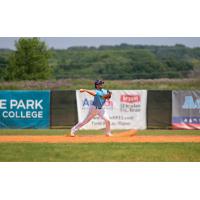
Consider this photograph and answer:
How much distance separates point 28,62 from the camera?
153ft

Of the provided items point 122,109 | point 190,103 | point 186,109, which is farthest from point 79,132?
point 190,103

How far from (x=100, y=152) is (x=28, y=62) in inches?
1241

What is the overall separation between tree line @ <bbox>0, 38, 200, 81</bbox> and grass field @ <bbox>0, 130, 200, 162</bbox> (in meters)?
26.5

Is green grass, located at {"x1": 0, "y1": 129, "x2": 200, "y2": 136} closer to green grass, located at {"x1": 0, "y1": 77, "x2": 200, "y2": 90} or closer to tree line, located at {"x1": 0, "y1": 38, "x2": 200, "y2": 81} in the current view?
green grass, located at {"x1": 0, "y1": 77, "x2": 200, "y2": 90}

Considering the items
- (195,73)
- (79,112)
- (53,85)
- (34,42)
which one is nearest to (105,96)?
(79,112)

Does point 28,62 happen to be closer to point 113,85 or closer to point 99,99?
point 113,85

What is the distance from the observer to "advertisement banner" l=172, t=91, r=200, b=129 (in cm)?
2573

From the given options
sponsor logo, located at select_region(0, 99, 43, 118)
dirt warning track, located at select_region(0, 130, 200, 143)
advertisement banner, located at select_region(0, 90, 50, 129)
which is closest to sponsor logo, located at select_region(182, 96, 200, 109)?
dirt warning track, located at select_region(0, 130, 200, 143)

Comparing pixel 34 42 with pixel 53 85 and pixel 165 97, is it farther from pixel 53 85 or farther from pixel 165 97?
pixel 165 97

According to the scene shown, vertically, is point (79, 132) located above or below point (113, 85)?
below

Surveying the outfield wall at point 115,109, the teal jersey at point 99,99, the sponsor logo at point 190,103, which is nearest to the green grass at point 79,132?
the outfield wall at point 115,109

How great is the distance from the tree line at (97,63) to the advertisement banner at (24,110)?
55.7ft

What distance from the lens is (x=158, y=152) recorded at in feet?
52.4

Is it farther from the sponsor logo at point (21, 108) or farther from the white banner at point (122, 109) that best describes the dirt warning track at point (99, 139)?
the sponsor logo at point (21, 108)
